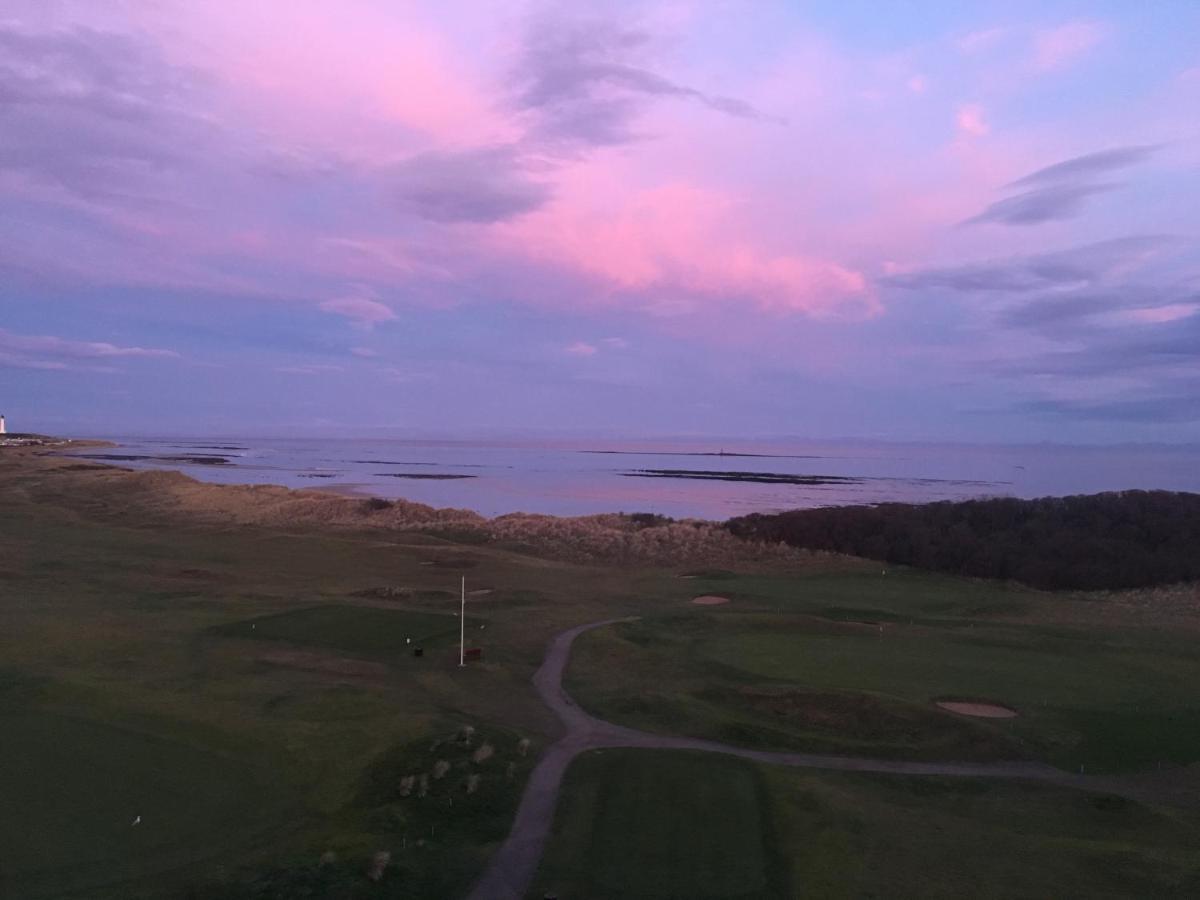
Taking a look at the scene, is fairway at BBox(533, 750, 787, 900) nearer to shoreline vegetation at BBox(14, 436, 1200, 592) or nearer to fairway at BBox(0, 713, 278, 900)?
fairway at BBox(0, 713, 278, 900)

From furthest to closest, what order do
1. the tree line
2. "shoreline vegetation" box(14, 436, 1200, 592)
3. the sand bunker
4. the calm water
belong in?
1. the calm water
2. "shoreline vegetation" box(14, 436, 1200, 592)
3. the tree line
4. the sand bunker

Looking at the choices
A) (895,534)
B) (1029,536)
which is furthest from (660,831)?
(1029,536)

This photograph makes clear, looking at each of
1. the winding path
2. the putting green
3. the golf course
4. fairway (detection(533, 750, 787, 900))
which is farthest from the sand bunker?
fairway (detection(533, 750, 787, 900))

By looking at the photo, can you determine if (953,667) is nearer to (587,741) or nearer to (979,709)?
(979,709)

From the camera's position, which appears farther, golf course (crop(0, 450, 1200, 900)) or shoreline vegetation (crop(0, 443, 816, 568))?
shoreline vegetation (crop(0, 443, 816, 568))

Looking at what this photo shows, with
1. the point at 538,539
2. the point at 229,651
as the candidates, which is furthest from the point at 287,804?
the point at 538,539

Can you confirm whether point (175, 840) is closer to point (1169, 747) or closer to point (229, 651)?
point (229, 651)
